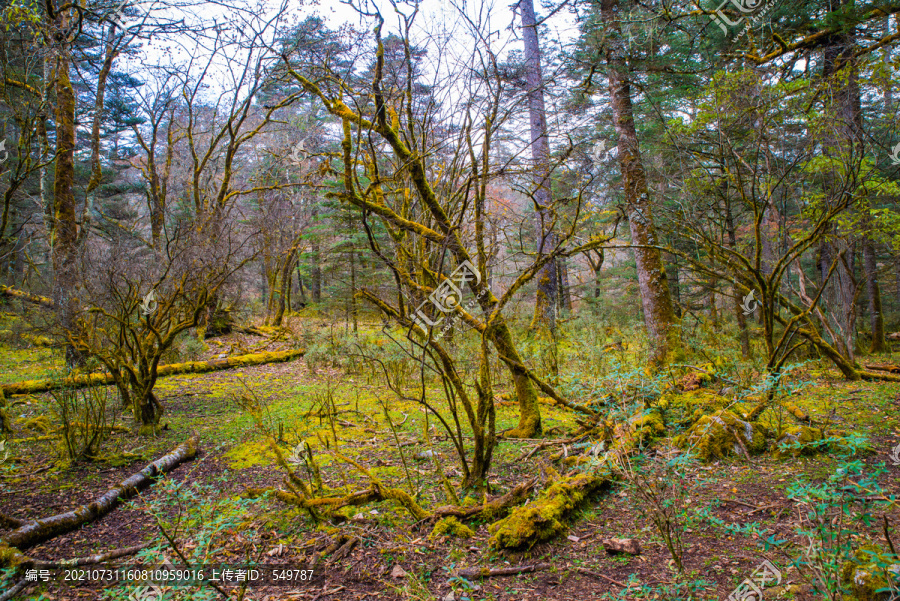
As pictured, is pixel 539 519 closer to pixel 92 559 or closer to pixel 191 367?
pixel 92 559

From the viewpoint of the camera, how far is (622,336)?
35.4ft

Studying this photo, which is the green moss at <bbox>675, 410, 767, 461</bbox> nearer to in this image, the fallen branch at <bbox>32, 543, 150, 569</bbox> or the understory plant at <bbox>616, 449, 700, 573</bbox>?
the understory plant at <bbox>616, 449, 700, 573</bbox>

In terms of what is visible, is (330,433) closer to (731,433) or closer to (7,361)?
Answer: (731,433)

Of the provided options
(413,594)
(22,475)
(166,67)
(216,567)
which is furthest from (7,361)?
(413,594)

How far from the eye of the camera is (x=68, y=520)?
275 centimetres

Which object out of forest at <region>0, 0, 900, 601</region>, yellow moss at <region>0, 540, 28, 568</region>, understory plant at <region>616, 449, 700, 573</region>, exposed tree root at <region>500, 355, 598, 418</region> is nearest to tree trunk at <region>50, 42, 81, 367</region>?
forest at <region>0, 0, 900, 601</region>

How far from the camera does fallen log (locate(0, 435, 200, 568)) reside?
2207 mm

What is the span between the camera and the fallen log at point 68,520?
7.24 ft

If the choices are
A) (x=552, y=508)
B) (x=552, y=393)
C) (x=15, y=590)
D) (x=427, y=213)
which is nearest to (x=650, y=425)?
(x=552, y=393)

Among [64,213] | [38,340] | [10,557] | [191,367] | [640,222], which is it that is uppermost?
[64,213]

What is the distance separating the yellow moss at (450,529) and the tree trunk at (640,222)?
4.75 meters

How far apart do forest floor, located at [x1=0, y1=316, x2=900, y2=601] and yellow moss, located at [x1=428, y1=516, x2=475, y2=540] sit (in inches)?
1.5

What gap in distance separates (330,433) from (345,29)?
5.92 m

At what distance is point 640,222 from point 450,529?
5.28 meters
